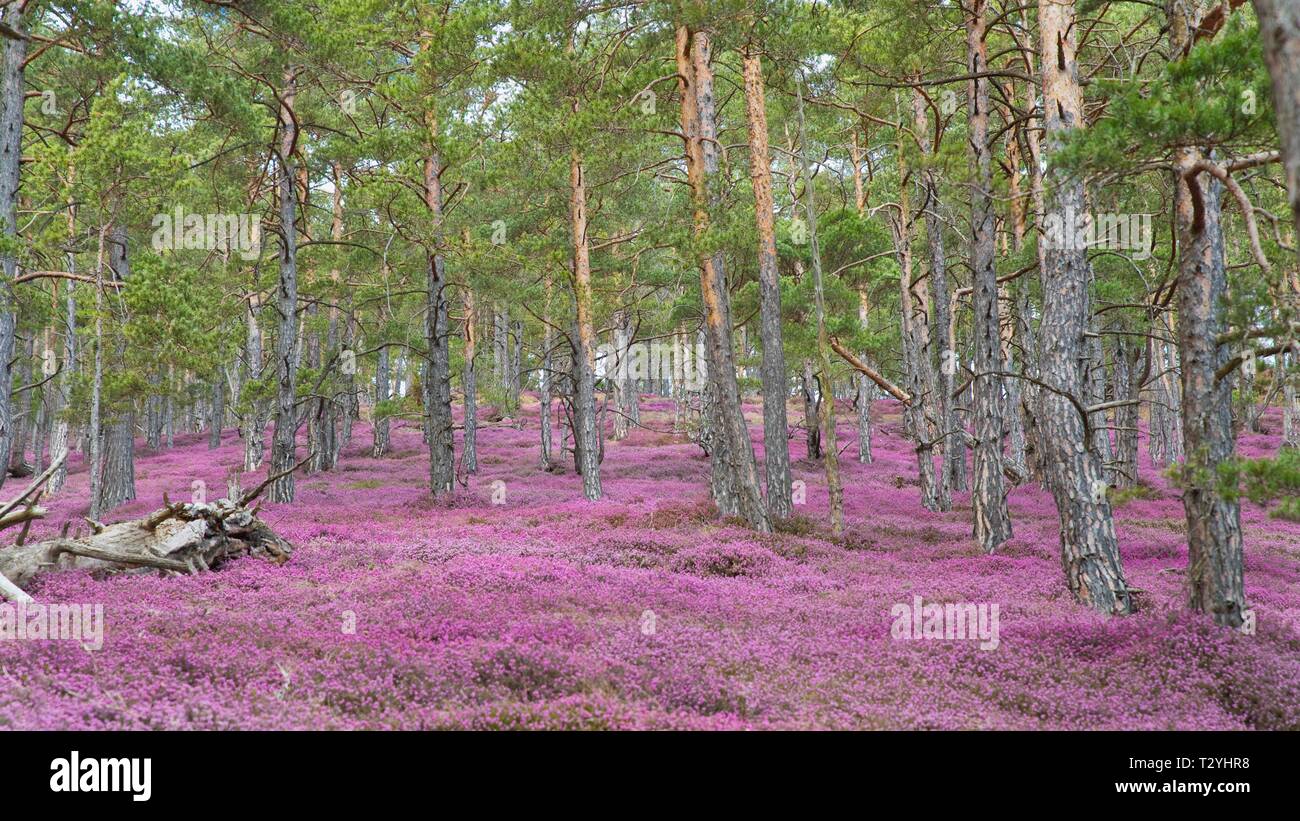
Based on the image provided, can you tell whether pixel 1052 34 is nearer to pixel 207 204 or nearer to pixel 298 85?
pixel 298 85

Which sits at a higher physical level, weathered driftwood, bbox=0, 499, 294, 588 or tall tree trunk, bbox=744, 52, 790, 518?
tall tree trunk, bbox=744, 52, 790, 518

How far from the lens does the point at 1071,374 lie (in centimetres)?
784

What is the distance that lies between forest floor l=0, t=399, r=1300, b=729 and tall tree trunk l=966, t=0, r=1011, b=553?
569mm

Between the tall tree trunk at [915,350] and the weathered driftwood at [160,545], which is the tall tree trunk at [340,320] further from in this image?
→ the tall tree trunk at [915,350]

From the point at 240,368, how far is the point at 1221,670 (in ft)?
125

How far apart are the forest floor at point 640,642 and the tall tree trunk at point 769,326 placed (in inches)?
71.5

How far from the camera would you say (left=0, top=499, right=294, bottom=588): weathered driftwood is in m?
8.25

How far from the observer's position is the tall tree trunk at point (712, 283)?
42.7 ft

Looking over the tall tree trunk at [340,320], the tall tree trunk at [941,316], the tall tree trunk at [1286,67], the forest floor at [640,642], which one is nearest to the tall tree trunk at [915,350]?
the tall tree trunk at [941,316]

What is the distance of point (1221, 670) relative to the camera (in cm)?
591

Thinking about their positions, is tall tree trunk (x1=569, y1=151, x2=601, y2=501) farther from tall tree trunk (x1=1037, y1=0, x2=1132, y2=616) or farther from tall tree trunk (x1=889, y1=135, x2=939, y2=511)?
tall tree trunk (x1=1037, y1=0, x2=1132, y2=616)

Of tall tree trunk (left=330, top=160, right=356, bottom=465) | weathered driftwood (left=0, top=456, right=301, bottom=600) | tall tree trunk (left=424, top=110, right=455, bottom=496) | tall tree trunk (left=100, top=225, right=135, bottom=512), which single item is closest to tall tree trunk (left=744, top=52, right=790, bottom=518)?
tall tree trunk (left=424, top=110, right=455, bottom=496)

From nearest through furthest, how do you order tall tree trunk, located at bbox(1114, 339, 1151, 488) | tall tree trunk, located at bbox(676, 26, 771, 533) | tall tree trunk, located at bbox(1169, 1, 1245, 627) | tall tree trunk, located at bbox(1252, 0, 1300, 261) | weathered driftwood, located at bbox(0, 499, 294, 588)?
tall tree trunk, located at bbox(1252, 0, 1300, 261), tall tree trunk, located at bbox(1169, 1, 1245, 627), weathered driftwood, located at bbox(0, 499, 294, 588), tall tree trunk, located at bbox(676, 26, 771, 533), tall tree trunk, located at bbox(1114, 339, 1151, 488)

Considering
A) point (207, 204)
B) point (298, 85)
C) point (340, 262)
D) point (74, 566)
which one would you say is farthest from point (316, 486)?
point (74, 566)
